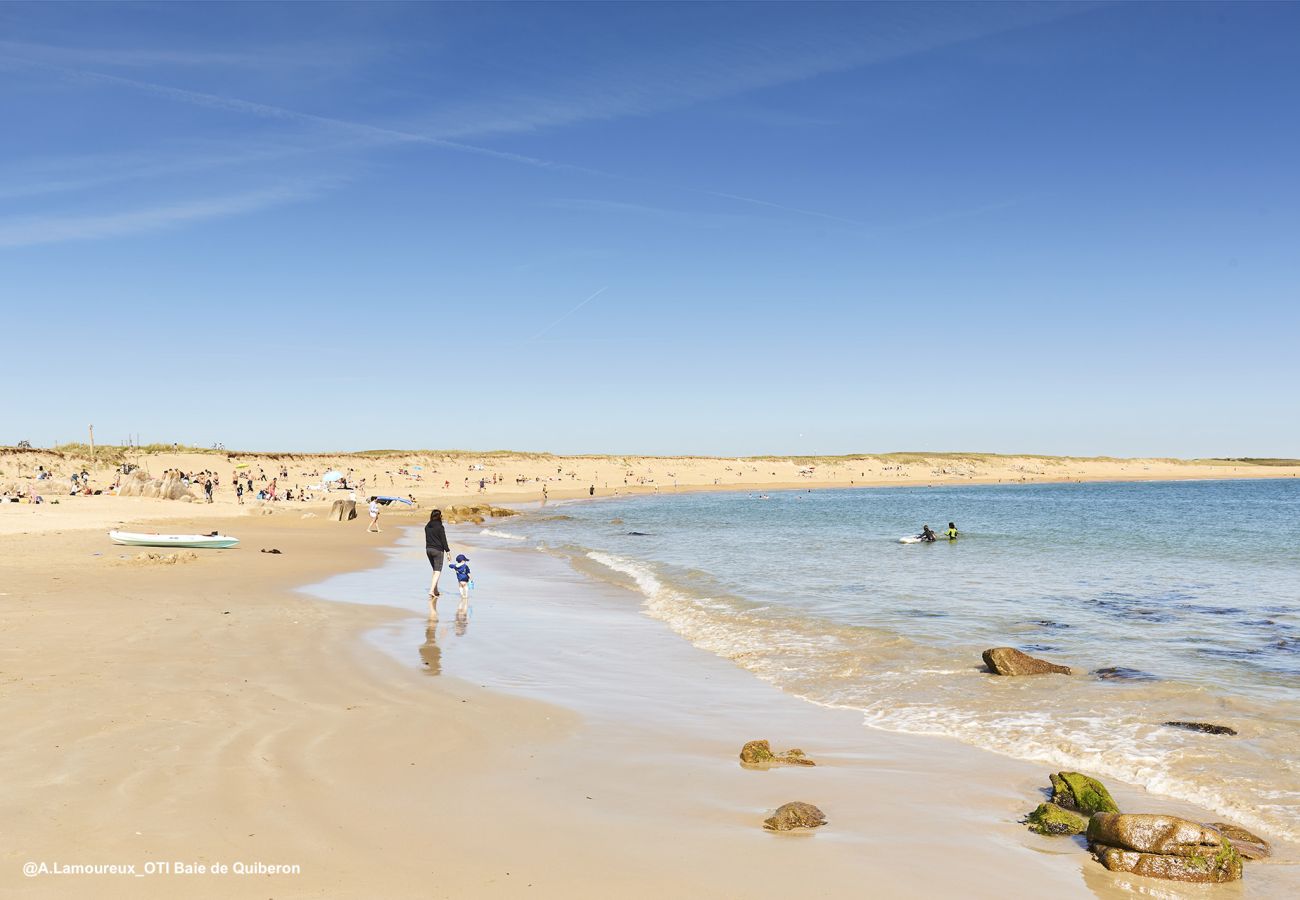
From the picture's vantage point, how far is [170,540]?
25.7 metres

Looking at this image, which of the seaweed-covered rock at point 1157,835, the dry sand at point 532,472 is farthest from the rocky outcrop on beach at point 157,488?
the seaweed-covered rock at point 1157,835

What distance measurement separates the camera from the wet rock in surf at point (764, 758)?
801 centimetres

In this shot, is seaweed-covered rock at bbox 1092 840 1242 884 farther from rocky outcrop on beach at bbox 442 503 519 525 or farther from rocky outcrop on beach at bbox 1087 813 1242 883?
rocky outcrop on beach at bbox 442 503 519 525

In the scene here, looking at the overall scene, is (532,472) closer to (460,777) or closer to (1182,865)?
(460,777)

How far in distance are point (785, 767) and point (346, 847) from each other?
4149 millimetres

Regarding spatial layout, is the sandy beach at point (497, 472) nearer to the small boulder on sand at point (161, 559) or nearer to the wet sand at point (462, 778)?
the small boulder on sand at point (161, 559)

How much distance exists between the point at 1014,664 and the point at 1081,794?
216 inches

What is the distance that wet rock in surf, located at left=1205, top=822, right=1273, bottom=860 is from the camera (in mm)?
6301

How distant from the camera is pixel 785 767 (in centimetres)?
798

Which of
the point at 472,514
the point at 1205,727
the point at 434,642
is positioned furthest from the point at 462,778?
the point at 472,514

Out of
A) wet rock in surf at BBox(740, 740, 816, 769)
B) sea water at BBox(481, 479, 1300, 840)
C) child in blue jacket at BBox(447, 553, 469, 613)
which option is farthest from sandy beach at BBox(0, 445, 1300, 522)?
wet rock in surf at BBox(740, 740, 816, 769)

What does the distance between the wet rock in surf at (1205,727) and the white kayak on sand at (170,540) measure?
84.9 ft

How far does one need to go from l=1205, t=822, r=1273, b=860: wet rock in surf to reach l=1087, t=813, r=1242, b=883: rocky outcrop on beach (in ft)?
1.11

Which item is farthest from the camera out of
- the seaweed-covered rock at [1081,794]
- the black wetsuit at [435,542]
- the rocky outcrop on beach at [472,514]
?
the rocky outcrop on beach at [472,514]
